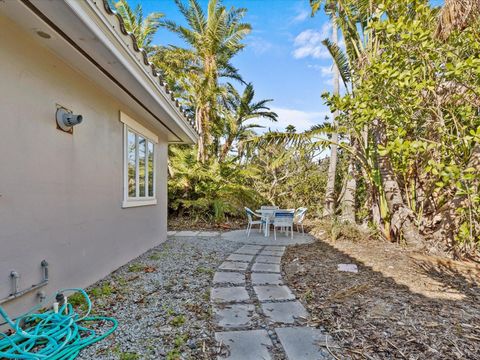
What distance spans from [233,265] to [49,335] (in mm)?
2911

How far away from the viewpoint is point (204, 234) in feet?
27.0

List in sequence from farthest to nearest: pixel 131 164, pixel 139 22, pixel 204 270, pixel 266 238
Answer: pixel 139 22 → pixel 266 238 → pixel 131 164 → pixel 204 270

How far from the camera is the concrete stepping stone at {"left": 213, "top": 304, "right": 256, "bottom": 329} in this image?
2.76 meters

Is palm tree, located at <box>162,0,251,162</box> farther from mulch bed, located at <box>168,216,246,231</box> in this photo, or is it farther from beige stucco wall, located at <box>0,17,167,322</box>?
beige stucco wall, located at <box>0,17,167,322</box>

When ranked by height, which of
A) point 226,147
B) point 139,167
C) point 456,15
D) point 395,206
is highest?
point 456,15

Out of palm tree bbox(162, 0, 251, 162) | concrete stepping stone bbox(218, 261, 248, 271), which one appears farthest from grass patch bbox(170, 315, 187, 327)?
palm tree bbox(162, 0, 251, 162)

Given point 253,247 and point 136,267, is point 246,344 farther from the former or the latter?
point 253,247

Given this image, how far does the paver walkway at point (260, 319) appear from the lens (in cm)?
229

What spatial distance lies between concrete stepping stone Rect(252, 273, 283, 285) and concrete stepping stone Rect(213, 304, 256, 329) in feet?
2.70

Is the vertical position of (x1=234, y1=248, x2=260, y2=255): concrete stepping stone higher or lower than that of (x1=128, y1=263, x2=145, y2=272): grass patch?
lower

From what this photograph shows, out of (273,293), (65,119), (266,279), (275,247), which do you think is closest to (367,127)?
(275,247)

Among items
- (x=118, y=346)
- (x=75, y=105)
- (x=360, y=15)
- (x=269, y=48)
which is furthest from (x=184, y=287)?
(x=269, y=48)

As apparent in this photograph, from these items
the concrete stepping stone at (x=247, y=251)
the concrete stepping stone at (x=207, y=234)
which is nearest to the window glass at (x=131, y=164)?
the concrete stepping stone at (x=247, y=251)

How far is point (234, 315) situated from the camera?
9.64 ft
